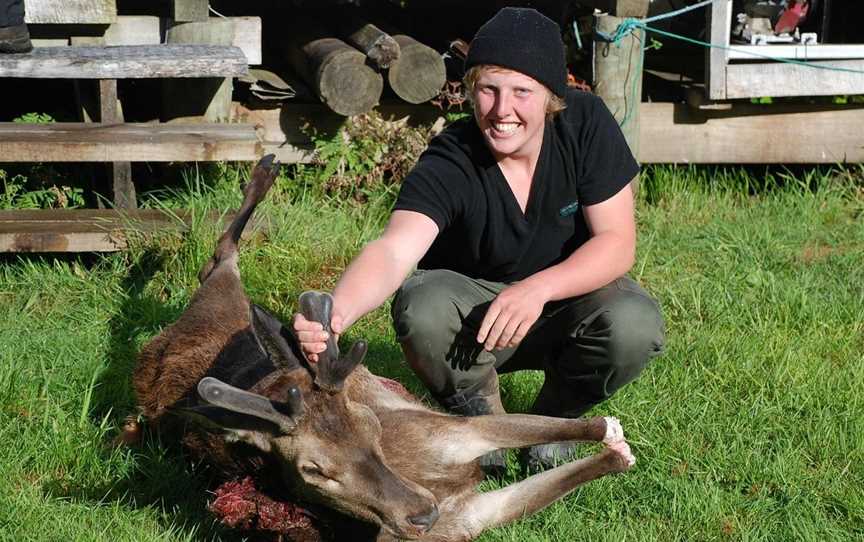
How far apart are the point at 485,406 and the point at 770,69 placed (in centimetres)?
384

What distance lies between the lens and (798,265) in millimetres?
6320

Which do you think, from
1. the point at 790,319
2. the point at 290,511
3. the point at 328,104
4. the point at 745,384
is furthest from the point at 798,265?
the point at 290,511

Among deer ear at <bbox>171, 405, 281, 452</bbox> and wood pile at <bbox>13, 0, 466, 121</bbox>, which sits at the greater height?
wood pile at <bbox>13, 0, 466, 121</bbox>

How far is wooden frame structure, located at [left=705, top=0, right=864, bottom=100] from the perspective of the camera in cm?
721

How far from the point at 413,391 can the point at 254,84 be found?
9.48 feet

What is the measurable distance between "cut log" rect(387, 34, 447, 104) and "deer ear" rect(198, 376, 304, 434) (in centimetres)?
363

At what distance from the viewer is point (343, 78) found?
659cm

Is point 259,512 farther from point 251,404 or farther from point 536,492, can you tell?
point 536,492

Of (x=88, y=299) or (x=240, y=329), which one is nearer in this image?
(x=240, y=329)

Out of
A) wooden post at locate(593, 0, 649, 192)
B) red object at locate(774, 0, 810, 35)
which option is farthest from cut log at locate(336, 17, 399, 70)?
red object at locate(774, 0, 810, 35)

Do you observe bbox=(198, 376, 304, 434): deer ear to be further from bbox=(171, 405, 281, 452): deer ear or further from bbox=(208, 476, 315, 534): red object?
bbox=(208, 476, 315, 534): red object

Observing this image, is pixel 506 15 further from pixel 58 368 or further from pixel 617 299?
pixel 58 368

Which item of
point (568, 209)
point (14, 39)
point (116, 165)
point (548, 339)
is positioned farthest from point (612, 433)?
point (14, 39)

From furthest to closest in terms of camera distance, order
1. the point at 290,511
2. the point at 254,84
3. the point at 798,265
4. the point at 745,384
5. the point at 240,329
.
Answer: the point at 254,84
the point at 798,265
the point at 745,384
the point at 240,329
the point at 290,511
